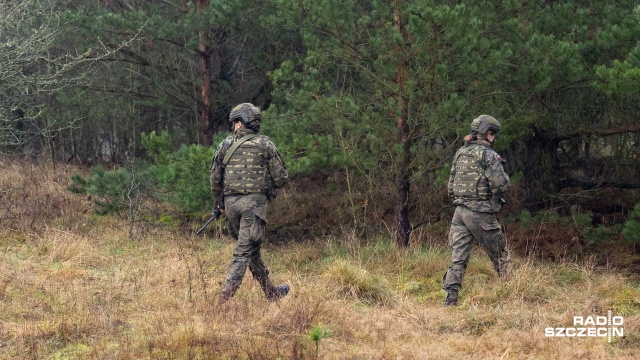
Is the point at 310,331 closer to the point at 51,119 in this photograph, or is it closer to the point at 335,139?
the point at 335,139

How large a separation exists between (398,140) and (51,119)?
8298 mm

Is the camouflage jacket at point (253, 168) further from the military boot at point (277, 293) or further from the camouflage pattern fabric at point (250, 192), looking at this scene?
the military boot at point (277, 293)

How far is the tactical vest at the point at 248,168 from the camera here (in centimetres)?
722

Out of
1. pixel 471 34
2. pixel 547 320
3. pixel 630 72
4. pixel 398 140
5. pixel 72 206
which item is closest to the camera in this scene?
pixel 547 320

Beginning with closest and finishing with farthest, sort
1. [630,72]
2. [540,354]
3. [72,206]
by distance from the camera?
[540,354] → [630,72] → [72,206]

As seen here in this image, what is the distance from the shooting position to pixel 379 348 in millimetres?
5742

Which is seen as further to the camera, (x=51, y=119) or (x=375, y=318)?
(x=51, y=119)

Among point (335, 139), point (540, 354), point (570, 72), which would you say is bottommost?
point (540, 354)

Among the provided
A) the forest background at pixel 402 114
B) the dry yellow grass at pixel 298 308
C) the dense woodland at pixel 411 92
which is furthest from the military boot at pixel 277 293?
the dense woodland at pixel 411 92

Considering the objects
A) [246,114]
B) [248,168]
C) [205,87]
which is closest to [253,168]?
[248,168]

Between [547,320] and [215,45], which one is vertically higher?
[215,45]

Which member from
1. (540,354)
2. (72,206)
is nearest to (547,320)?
(540,354)

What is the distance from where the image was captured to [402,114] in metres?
10.0

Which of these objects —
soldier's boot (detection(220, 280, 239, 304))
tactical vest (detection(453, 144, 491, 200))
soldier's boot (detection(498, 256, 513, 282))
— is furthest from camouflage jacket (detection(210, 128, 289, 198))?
soldier's boot (detection(498, 256, 513, 282))
